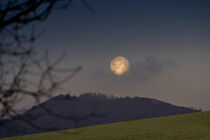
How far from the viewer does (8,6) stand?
2.23 meters

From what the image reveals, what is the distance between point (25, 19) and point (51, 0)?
0.28 m

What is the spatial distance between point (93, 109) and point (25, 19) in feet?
3.23

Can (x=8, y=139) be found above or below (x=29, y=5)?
below

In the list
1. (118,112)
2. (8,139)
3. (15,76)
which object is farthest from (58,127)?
(118,112)

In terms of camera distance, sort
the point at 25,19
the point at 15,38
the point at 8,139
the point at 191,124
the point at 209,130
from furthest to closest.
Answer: the point at 8,139 → the point at 191,124 → the point at 209,130 → the point at 15,38 → the point at 25,19

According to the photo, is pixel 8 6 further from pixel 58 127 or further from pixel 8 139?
pixel 8 139

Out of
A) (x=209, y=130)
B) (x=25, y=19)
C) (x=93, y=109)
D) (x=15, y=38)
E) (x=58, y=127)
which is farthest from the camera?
(x=209, y=130)

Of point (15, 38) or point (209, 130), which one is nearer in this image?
point (15, 38)

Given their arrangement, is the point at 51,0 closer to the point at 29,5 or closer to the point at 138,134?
the point at 29,5

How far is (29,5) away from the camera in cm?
225

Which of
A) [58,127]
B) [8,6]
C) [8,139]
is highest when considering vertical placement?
[8,6]

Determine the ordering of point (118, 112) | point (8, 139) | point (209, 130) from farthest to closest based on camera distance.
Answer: point (118, 112), point (8, 139), point (209, 130)

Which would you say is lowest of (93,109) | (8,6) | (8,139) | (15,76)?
(8,139)

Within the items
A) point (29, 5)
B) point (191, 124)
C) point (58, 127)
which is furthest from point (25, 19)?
point (191, 124)
